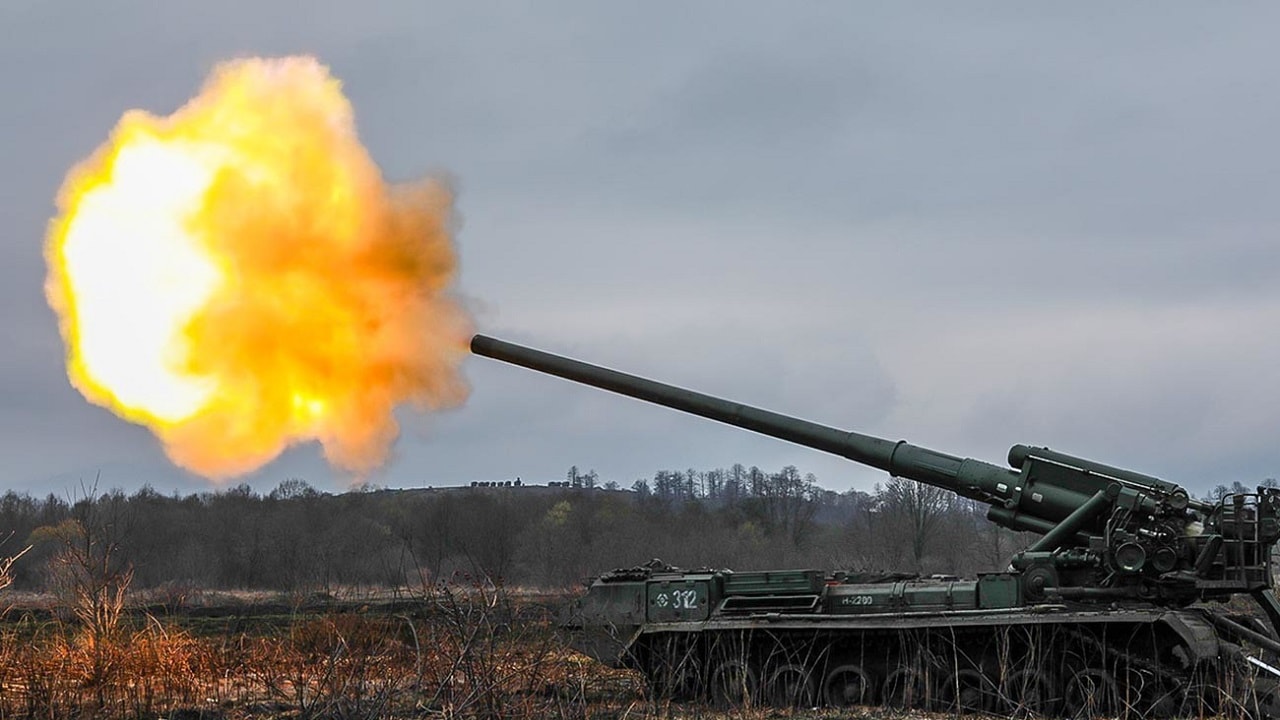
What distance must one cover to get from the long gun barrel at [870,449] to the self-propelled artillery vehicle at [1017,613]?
3cm

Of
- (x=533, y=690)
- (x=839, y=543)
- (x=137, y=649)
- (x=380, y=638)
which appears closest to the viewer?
(x=533, y=690)

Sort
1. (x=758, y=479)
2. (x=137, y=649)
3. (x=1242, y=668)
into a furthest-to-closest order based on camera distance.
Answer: (x=758, y=479) < (x=1242, y=668) < (x=137, y=649)

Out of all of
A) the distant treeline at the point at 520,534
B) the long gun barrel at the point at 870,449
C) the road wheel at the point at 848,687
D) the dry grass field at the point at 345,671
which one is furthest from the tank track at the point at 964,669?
the distant treeline at the point at 520,534

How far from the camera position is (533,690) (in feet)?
30.7

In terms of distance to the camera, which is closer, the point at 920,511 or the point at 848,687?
the point at 848,687

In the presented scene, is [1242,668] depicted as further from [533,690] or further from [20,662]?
[20,662]

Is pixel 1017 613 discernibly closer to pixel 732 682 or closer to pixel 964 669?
pixel 964 669

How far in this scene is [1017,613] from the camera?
1554cm

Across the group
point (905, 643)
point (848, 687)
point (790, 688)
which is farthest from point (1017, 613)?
point (790, 688)

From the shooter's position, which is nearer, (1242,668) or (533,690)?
(533,690)

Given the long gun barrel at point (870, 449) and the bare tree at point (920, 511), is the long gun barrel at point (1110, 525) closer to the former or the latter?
the long gun barrel at point (870, 449)

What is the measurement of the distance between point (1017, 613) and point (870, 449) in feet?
11.0

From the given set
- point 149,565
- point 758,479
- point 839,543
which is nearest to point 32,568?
point 149,565

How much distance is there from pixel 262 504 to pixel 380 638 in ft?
221
